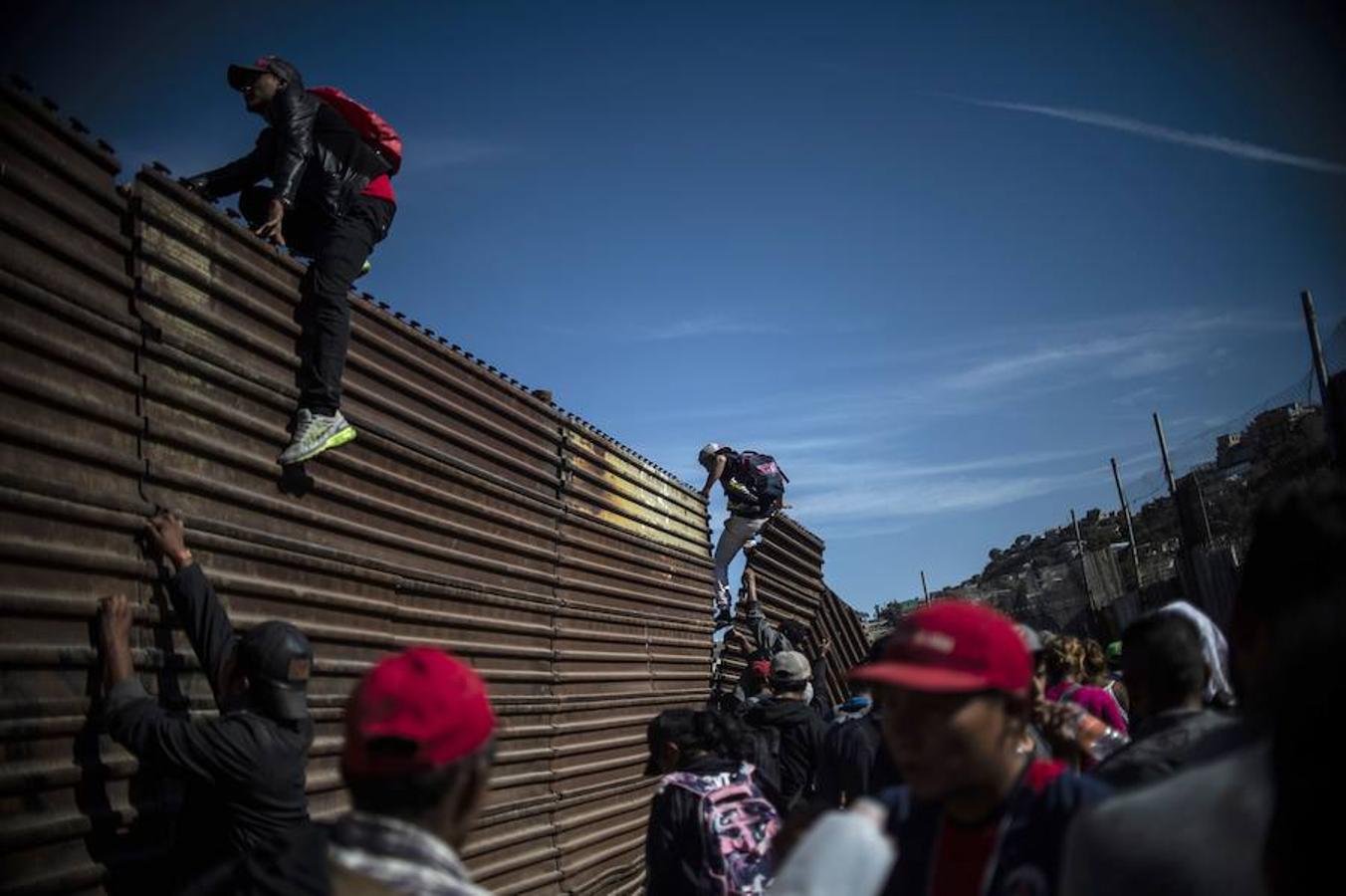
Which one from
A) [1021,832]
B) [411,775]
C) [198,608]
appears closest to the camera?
[411,775]

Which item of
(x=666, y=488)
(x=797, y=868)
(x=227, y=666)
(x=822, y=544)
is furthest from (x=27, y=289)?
(x=822, y=544)

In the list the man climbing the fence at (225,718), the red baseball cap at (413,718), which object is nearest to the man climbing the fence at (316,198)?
the man climbing the fence at (225,718)

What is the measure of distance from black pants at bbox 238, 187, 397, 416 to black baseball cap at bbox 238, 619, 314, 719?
145 centimetres

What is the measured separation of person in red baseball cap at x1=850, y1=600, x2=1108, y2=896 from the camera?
6.67 feet

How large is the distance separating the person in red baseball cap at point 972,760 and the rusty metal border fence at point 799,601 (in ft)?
26.6

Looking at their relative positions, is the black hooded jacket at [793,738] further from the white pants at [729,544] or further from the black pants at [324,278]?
the white pants at [729,544]

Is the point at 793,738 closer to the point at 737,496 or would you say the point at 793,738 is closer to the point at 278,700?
the point at 278,700

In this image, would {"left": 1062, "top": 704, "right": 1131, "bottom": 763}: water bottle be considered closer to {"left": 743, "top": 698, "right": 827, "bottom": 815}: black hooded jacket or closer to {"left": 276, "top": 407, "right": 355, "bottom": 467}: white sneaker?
{"left": 743, "top": 698, "right": 827, "bottom": 815}: black hooded jacket

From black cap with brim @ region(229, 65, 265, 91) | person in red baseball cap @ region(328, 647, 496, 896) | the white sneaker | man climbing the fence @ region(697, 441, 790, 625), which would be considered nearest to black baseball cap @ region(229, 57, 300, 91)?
black cap with brim @ region(229, 65, 265, 91)

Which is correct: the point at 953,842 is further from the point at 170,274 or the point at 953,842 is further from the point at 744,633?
the point at 744,633

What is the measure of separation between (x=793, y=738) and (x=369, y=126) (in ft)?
14.5

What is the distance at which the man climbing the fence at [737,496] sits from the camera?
35.8 feet

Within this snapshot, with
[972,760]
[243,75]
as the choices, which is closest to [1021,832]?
[972,760]

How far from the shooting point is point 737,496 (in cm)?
1088
